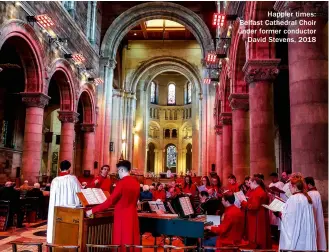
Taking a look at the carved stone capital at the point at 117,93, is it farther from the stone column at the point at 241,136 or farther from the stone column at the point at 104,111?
the stone column at the point at 241,136

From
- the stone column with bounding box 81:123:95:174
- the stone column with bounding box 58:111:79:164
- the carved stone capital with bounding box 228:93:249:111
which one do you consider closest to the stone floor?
the carved stone capital with bounding box 228:93:249:111

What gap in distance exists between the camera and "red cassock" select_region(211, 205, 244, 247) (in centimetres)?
562

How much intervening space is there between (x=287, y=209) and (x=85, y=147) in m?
19.9

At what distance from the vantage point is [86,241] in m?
5.49

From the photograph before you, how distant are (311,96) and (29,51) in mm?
11962

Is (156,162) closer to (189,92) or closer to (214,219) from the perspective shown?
(189,92)

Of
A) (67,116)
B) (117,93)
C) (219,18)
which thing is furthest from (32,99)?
(117,93)

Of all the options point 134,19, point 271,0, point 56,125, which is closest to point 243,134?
point 271,0

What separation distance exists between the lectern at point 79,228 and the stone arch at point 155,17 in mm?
22186

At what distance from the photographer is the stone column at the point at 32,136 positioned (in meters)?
15.5

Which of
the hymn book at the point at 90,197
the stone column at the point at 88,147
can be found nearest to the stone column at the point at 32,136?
the stone column at the point at 88,147

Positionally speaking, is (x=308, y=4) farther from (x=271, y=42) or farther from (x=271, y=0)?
(x=271, y=42)

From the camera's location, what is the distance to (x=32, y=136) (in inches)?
610

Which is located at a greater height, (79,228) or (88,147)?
(88,147)
